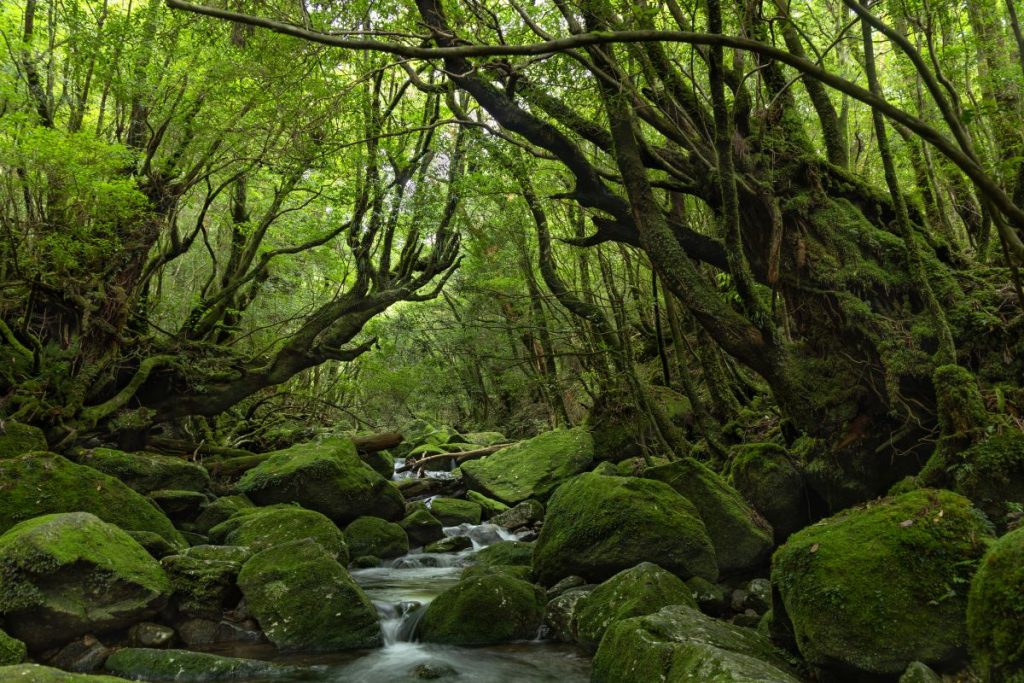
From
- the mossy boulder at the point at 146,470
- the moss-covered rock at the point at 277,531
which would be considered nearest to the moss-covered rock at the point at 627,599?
the moss-covered rock at the point at 277,531

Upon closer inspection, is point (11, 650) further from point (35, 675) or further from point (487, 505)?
point (487, 505)

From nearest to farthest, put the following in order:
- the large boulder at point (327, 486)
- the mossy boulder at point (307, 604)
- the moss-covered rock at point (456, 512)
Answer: the mossy boulder at point (307, 604) → the large boulder at point (327, 486) → the moss-covered rock at point (456, 512)

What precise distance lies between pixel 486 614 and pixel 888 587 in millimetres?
3789

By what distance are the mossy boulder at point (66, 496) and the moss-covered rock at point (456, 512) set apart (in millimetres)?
5139

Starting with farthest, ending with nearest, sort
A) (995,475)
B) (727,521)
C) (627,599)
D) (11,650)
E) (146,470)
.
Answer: (146,470), (727,521), (627,599), (995,475), (11,650)

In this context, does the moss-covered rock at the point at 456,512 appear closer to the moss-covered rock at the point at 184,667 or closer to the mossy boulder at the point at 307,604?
the mossy boulder at the point at 307,604

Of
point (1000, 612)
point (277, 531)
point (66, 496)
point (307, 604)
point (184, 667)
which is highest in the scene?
point (66, 496)

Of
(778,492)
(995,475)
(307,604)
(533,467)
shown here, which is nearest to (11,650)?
(307,604)

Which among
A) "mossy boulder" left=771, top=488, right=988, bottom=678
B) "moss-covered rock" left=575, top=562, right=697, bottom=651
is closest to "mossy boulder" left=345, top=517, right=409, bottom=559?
"moss-covered rock" left=575, top=562, right=697, bottom=651

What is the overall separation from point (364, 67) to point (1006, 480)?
28.7 feet

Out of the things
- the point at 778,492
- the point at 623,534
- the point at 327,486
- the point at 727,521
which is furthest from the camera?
the point at 327,486

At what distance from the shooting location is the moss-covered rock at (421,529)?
36.7ft

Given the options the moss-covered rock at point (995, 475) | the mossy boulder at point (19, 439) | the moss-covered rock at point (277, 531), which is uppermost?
the mossy boulder at point (19, 439)

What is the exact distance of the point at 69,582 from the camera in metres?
5.77
